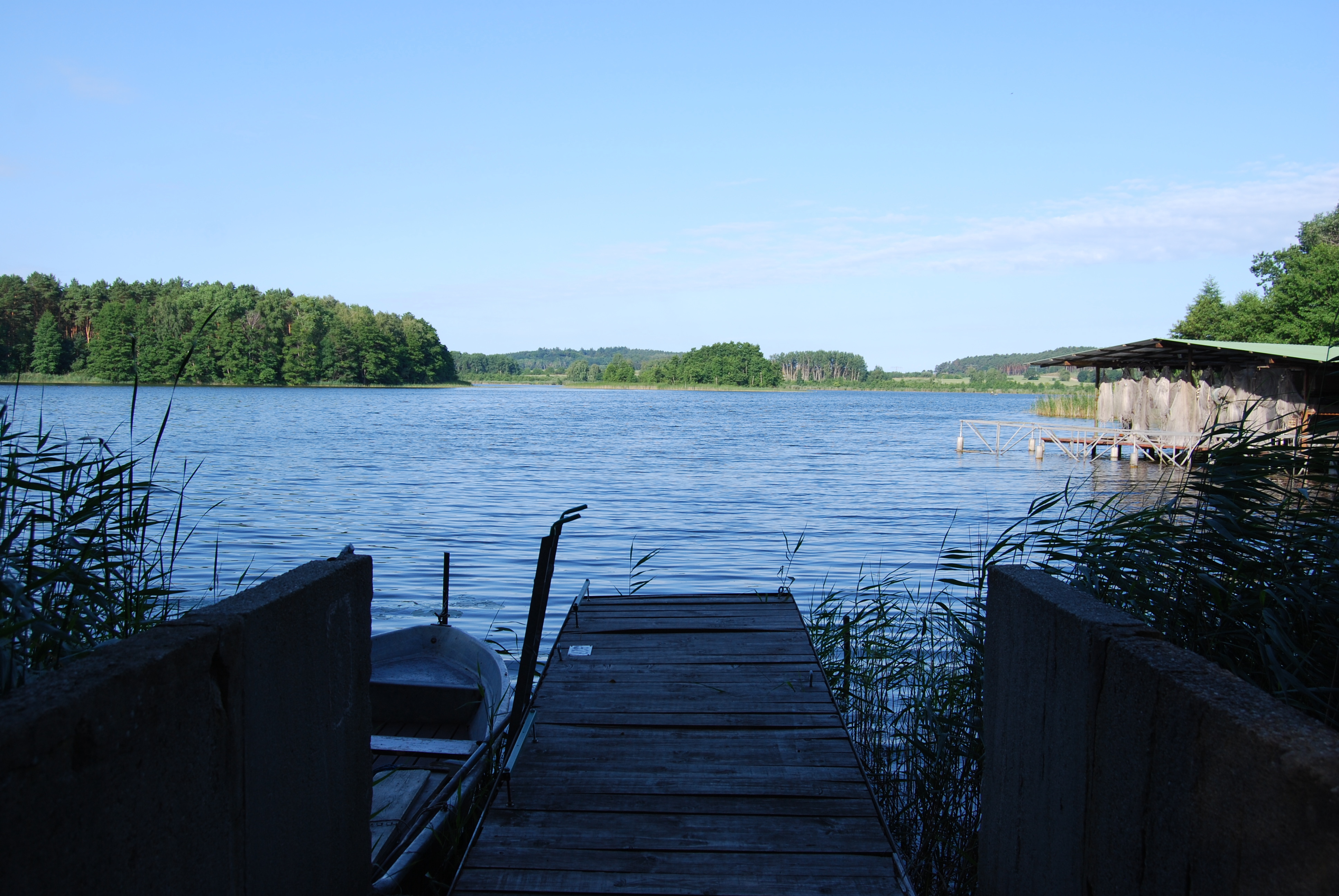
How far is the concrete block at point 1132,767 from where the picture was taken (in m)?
1.38

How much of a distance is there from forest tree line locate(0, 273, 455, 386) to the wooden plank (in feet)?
7.25

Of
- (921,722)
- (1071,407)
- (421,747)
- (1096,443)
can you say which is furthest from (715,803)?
(1071,407)

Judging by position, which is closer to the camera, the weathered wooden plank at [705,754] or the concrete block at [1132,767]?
the concrete block at [1132,767]

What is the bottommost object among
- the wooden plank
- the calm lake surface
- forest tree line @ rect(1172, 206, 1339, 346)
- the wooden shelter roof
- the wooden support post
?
the calm lake surface

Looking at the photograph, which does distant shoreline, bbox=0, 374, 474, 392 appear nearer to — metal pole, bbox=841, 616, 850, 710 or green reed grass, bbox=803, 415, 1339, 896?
metal pole, bbox=841, 616, 850, 710

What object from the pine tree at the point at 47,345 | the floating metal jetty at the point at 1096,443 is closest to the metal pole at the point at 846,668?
the pine tree at the point at 47,345

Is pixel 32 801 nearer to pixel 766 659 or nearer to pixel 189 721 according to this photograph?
pixel 189 721

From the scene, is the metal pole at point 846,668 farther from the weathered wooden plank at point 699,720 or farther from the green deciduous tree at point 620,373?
the green deciduous tree at point 620,373

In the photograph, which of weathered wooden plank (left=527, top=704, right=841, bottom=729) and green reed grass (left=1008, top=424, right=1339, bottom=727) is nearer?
green reed grass (left=1008, top=424, right=1339, bottom=727)

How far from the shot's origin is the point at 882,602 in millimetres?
6492

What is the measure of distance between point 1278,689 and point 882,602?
11.9 ft

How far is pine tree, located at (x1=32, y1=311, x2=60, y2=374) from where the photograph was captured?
654cm

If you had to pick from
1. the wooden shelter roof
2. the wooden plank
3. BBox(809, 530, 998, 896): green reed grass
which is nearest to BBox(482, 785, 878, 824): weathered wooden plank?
BBox(809, 530, 998, 896): green reed grass

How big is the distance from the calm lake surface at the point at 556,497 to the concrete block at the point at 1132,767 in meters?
4.39
